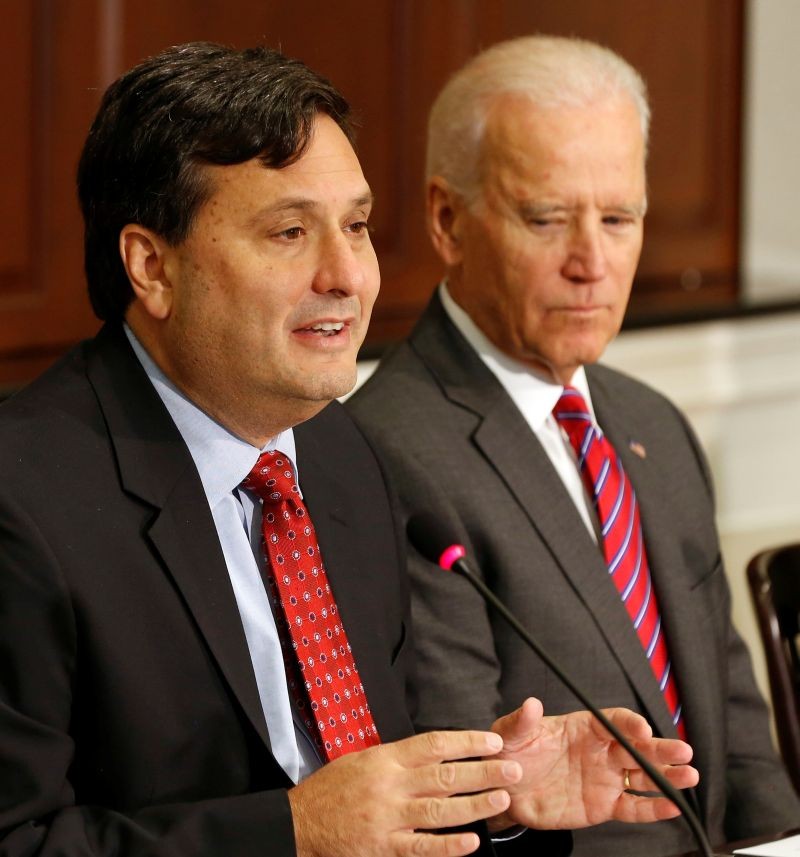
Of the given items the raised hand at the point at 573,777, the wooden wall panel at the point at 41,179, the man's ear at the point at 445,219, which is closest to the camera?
the raised hand at the point at 573,777

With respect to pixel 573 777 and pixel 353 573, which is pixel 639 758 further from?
pixel 353 573

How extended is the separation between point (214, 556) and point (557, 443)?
0.82 m

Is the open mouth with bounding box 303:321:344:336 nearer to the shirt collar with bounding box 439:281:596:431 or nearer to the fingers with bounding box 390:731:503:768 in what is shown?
the fingers with bounding box 390:731:503:768

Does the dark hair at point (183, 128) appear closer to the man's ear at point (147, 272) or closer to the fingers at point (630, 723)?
the man's ear at point (147, 272)

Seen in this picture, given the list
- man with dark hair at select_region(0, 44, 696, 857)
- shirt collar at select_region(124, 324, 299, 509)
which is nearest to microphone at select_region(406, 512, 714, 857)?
man with dark hair at select_region(0, 44, 696, 857)

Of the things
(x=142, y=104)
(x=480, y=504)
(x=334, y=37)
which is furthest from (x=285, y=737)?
(x=334, y=37)

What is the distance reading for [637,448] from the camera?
2.56 meters

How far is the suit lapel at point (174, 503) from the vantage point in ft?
5.63

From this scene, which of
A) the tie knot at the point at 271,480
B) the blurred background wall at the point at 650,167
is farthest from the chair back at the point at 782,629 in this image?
the blurred background wall at the point at 650,167

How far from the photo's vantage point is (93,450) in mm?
1731

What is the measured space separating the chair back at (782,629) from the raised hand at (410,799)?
2.94ft

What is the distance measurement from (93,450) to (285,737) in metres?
0.39

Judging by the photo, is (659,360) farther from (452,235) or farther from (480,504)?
(480,504)

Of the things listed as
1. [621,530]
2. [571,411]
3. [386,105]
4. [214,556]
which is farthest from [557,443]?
[386,105]
